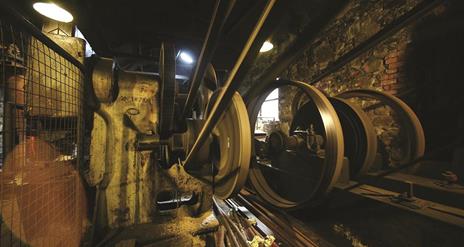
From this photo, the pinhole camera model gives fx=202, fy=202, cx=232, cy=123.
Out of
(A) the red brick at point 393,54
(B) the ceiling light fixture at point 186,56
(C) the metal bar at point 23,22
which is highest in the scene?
(B) the ceiling light fixture at point 186,56

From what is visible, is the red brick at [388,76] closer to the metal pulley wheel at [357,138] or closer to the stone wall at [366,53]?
the stone wall at [366,53]

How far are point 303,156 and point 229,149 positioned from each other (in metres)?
1.25

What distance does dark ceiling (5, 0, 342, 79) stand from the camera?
2502mm

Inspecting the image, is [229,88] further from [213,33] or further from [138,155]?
[138,155]

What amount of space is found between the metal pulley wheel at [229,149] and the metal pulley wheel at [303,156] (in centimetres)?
31

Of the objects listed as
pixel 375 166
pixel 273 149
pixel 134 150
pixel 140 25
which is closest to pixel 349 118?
pixel 375 166

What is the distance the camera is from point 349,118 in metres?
2.19

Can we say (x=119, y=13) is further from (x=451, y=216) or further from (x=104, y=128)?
(x=451, y=216)

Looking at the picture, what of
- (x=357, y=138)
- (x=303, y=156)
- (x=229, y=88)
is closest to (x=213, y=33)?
(x=229, y=88)

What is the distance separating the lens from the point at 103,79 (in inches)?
57.9

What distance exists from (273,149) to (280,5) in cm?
195

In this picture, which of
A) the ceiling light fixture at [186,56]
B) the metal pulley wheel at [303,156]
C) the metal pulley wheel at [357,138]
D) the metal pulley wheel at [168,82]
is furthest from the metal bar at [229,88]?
the ceiling light fixture at [186,56]

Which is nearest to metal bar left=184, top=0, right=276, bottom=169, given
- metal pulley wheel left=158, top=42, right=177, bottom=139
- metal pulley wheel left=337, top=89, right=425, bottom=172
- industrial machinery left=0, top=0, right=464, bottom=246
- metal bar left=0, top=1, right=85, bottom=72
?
industrial machinery left=0, top=0, right=464, bottom=246

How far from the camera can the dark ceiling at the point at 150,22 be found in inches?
98.5
